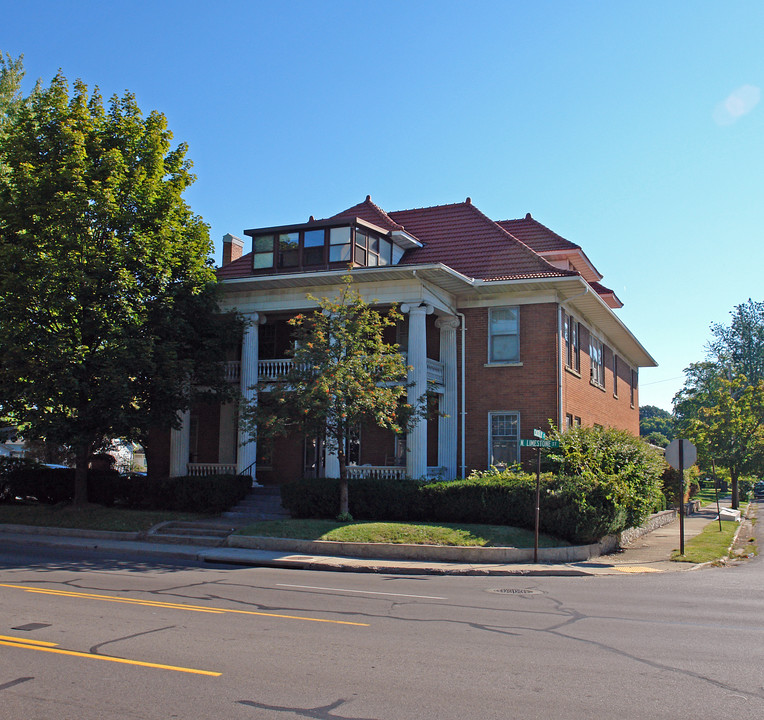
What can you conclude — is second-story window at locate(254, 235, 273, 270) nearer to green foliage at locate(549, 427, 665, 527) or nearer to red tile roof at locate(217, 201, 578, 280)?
red tile roof at locate(217, 201, 578, 280)

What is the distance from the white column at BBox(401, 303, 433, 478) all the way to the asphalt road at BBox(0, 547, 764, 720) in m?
8.65

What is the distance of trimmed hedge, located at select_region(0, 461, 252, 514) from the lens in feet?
71.2

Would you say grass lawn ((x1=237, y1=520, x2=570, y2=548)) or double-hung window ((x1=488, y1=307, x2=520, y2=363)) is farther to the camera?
double-hung window ((x1=488, y1=307, x2=520, y2=363))

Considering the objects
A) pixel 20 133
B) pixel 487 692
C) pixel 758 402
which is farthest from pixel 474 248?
pixel 758 402

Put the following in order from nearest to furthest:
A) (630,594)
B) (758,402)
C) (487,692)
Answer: (487,692) < (630,594) < (758,402)

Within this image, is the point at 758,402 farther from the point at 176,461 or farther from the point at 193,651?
the point at 193,651

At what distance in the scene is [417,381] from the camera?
21.6 metres

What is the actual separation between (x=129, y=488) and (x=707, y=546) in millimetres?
16590

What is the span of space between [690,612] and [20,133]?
782 inches

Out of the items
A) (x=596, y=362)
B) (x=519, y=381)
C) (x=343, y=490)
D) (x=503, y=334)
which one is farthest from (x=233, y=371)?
(x=596, y=362)

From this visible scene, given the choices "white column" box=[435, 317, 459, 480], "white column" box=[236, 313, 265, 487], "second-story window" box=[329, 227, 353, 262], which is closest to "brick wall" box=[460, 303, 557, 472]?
A: "white column" box=[435, 317, 459, 480]

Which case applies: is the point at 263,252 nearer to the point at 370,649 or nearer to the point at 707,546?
the point at 707,546

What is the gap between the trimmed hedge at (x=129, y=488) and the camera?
21.7m

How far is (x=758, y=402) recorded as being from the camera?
1586 inches
